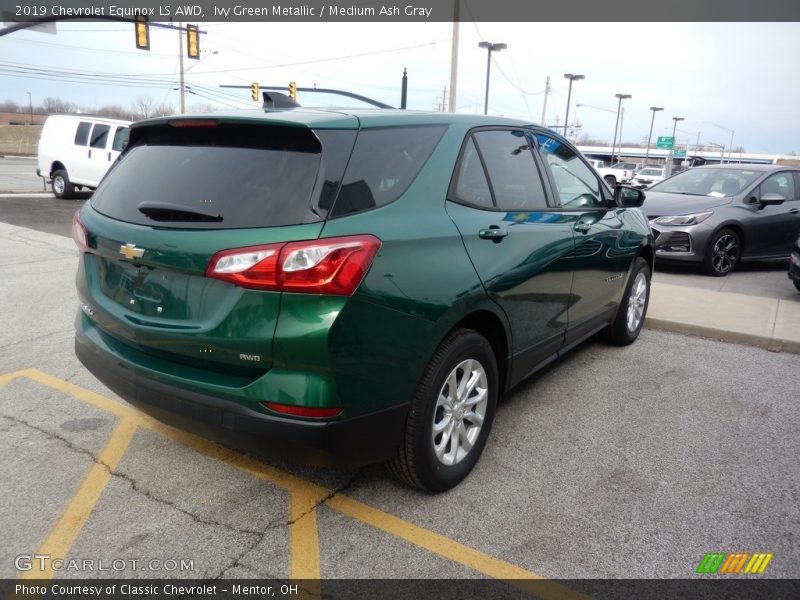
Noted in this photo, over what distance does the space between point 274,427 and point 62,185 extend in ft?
58.6

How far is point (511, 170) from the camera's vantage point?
3.59 meters

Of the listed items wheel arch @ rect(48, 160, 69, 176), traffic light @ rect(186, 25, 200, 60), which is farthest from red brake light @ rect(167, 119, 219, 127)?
traffic light @ rect(186, 25, 200, 60)

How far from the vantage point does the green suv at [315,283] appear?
2.35 metres

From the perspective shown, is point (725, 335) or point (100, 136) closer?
point (725, 335)

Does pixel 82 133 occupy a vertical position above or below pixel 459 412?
above

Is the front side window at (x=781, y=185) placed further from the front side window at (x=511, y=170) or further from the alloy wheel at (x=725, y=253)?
the front side window at (x=511, y=170)

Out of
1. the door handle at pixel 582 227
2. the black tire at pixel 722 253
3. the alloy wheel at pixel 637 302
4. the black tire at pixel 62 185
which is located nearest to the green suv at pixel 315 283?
the door handle at pixel 582 227

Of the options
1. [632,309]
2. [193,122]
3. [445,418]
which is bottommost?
[632,309]

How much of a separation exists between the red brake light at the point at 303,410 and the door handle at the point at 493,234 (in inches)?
47.0

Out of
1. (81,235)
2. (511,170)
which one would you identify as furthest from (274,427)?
(511,170)

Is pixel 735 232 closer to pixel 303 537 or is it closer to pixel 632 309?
pixel 632 309

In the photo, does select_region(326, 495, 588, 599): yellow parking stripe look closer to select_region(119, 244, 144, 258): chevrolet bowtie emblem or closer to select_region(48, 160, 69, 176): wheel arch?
select_region(119, 244, 144, 258): chevrolet bowtie emblem

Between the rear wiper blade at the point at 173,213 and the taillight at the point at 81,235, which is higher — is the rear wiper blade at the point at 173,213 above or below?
above

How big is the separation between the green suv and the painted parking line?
27cm
